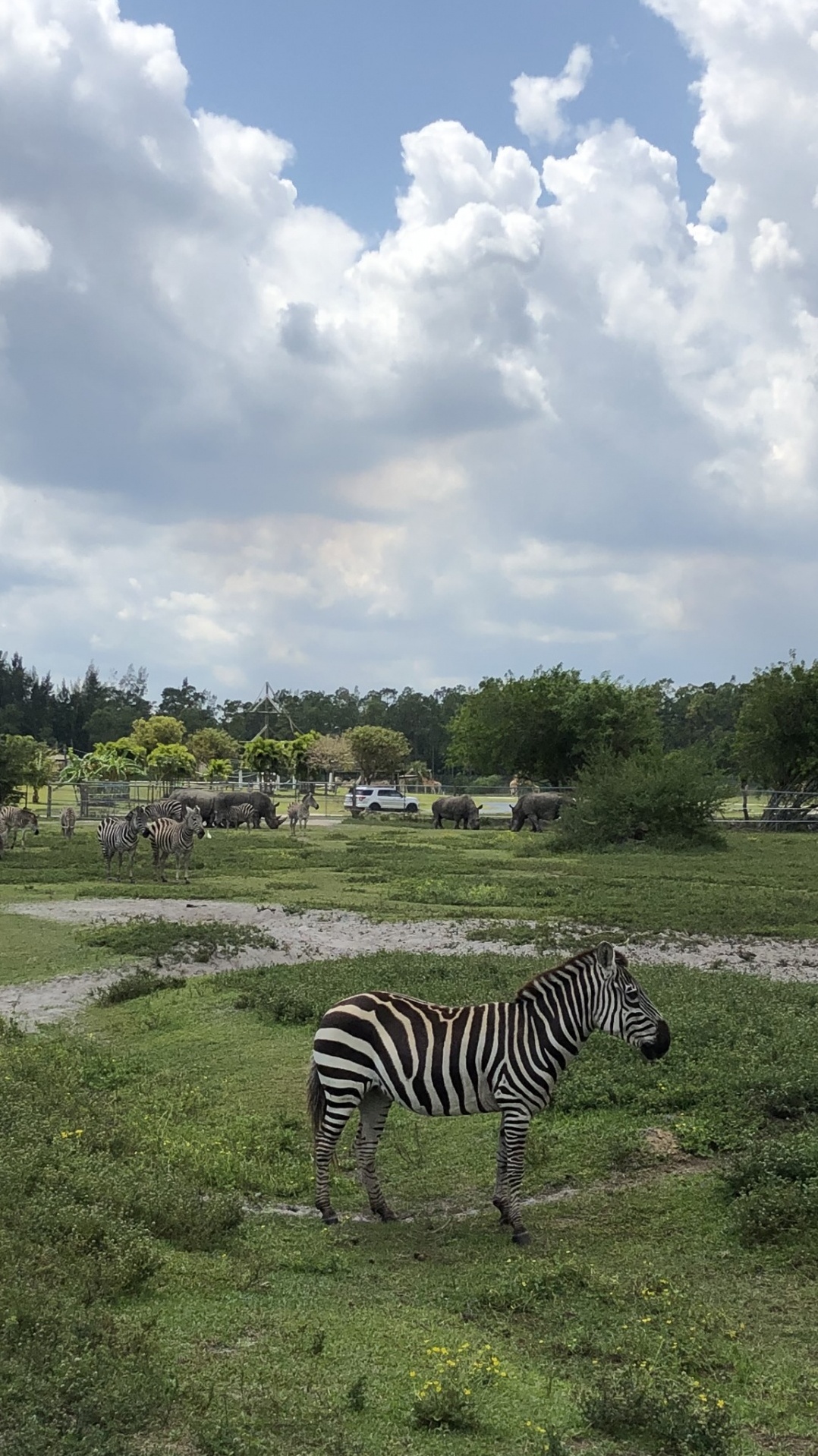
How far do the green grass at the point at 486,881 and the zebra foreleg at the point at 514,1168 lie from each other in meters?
11.3

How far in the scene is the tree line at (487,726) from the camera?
52969mm

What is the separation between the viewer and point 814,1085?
8828mm

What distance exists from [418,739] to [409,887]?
365 feet

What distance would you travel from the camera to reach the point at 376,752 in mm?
86062

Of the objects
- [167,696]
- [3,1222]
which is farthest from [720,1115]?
[167,696]

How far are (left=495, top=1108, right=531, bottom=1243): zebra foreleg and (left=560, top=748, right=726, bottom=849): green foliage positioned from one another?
27772mm

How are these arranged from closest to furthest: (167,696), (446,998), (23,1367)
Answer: (23,1367), (446,998), (167,696)

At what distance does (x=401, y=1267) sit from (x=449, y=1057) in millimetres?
1353

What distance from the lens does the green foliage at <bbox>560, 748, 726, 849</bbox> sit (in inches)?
1379

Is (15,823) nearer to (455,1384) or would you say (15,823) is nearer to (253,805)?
(253,805)

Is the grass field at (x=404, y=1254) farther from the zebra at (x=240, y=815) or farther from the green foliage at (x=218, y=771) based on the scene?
the green foliage at (x=218, y=771)

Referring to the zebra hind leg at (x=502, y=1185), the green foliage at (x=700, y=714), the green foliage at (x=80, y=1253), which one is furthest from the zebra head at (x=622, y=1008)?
the green foliage at (x=700, y=714)

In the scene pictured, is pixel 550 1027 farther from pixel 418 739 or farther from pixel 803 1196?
pixel 418 739

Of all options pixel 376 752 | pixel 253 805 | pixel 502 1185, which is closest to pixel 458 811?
pixel 253 805
